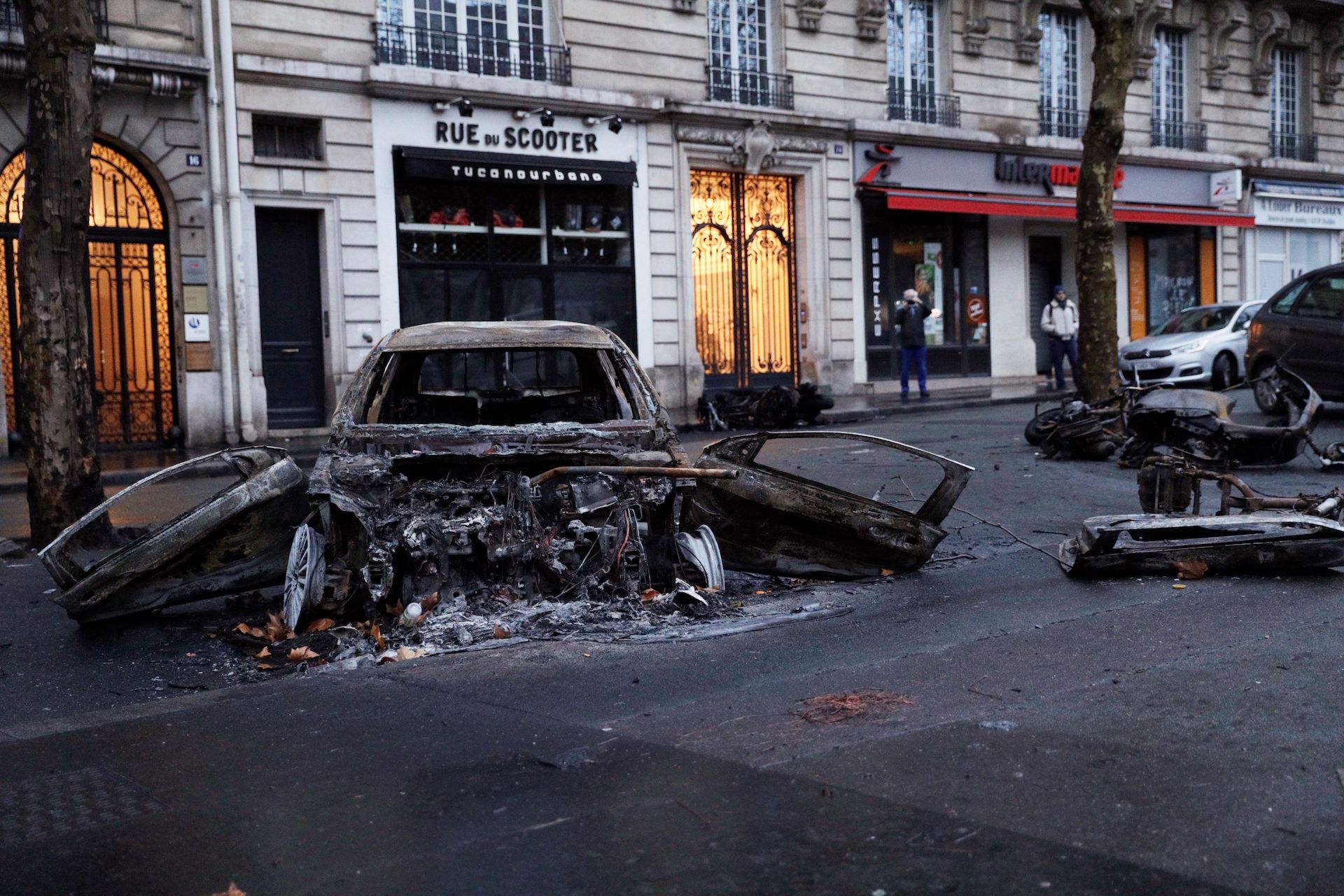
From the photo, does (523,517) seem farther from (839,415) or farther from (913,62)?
(913,62)

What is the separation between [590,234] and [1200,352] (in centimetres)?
989

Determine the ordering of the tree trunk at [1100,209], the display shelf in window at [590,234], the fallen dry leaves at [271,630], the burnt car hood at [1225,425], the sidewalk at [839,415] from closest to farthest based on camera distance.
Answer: the fallen dry leaves at [271,630] → the burnt car hood at [1225,425] → the sidewalk at [839,415] → the tree trunk at [1100,209] → the display shelf in window at [590,234]

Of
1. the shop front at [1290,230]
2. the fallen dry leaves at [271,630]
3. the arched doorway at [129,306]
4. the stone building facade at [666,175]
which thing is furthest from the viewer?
the shop front at [1290,230]

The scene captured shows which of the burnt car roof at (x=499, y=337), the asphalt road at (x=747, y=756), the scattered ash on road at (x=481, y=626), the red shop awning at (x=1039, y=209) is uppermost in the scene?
the red shop awning at (x=1039, y=209)

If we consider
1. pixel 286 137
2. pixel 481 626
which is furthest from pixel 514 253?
pixel 481 626

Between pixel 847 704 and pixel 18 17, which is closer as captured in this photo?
pixel 847 704

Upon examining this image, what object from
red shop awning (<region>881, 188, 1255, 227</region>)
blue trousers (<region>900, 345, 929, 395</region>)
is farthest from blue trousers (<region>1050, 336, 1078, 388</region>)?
red shop awning (<region>881, 188, 1255, 227</region>)

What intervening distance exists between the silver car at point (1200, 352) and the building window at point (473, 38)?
33.8 feet

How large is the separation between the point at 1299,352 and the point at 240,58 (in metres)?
13.7

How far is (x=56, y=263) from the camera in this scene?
8969mm

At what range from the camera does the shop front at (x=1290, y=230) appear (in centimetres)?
3181

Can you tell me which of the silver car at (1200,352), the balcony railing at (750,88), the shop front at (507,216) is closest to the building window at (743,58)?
the balcony railing at (750,88)

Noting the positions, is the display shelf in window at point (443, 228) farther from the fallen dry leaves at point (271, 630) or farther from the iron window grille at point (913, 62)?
the fallen dry leaves at point (271, 630)

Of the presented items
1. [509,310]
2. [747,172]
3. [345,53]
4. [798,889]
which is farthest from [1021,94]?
[798,889]
